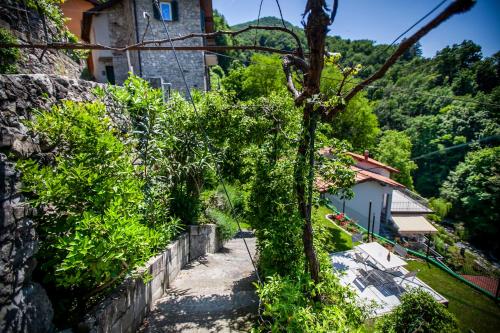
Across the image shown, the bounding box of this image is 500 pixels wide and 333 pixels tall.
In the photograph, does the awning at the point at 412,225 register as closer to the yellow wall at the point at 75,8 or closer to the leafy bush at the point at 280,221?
the leafy bush at the point at 280,221

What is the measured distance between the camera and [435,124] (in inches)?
1487

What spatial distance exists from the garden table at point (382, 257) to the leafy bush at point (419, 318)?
13.6 feet

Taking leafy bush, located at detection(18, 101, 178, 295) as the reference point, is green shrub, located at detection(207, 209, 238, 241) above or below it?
below

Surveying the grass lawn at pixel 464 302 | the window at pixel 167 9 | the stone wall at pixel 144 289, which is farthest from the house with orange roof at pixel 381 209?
the window at pixel 167 9

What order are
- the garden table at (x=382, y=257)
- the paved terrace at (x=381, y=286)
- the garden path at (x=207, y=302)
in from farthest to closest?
1. the garden table at (x=382, y=257)
2. the paved terrace at (x=381, y=286)
3. the garden path at (x=207, y=302)

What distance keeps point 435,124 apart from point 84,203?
46409 mm

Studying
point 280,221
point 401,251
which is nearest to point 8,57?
point 280,221

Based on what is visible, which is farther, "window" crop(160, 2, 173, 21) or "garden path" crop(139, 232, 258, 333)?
"window" crop(160, 2, 173, 21)

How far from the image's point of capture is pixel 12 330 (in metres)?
2.76

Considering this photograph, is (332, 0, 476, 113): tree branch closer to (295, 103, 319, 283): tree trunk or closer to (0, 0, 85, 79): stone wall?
(295, 103, 319, 283): tree trunk

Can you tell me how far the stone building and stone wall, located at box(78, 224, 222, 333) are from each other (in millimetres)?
11524

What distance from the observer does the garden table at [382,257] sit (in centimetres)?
1011

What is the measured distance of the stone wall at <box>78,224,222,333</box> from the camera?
361 cm

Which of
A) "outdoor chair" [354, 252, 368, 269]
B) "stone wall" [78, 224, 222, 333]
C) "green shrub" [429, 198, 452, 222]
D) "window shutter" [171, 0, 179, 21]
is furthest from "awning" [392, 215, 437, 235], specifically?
"window shutter" [171, 0, 179, 21]
